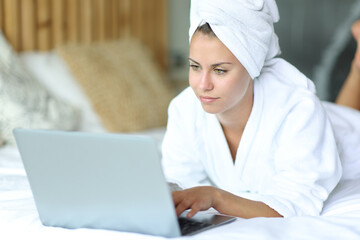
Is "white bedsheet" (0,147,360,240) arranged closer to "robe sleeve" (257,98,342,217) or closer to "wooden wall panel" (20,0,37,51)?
"robe sleeve" (257,98,342,217)

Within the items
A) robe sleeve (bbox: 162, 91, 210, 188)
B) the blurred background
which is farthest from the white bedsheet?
the blurred background

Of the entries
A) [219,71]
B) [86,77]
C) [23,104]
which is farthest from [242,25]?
[86,77]

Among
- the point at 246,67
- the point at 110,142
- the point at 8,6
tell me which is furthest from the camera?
the point at 8,6

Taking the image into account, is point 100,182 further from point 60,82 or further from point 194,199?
point 60,82

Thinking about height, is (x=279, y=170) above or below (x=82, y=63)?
above

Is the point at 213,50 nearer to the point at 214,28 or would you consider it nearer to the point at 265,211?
the point at 214,28

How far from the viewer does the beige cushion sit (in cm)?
253

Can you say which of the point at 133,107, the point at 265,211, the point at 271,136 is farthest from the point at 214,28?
the point at 133,107

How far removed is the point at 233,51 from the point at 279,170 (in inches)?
12.6

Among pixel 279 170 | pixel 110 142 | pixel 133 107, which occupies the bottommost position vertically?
pixel 133 107

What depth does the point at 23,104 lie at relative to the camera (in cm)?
217

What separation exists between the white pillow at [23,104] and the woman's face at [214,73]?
1.04 meters

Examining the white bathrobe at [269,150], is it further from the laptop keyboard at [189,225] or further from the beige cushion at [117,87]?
the beige cushion at [117,87]

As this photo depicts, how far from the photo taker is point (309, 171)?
132cm
